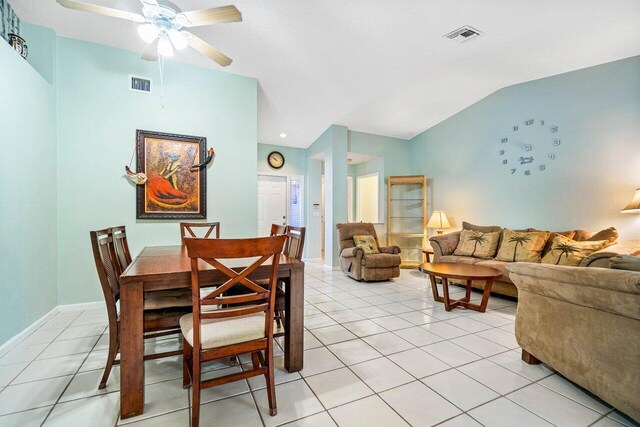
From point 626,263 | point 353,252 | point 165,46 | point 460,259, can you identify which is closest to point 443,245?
point 460,259

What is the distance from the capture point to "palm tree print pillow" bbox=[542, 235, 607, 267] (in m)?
2.98

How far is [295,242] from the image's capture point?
88.8 inches

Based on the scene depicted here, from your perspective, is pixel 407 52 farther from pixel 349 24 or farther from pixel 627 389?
pixel 627 389

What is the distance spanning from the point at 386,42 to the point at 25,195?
153 inches

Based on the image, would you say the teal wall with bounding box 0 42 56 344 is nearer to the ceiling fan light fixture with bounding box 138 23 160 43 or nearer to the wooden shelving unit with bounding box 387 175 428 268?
the ceiling fan light fixture with bounding box 138 23 160 43

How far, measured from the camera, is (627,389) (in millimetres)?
1346

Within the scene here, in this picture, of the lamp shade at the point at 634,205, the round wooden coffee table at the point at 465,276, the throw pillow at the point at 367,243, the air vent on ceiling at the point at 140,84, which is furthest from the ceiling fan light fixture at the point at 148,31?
the lamp shade at the point at 634,205

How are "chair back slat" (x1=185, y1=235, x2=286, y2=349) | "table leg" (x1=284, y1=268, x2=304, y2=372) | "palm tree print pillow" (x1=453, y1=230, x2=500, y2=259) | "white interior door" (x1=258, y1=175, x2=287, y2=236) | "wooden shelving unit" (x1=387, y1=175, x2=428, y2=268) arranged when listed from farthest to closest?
"white interior door" (x1=258, y1=175, x2=287, y2=236)
"wooden shelving unit" (x1=387, y1=175, x2=428, y2=268)
"palm tree print pillow" (x1=453, y1=230, x2=500, y2=259)
"table leg" (x1=284, y1=268, x2=304, y2=372)
"chair back slat" (x1=185, y1=235, x2=286, y2=349)

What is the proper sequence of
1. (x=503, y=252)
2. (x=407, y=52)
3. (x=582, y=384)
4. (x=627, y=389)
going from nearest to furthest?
1. (x=627, y=389)
2. (x=582, y=384)
3. (x=407, y=52)
4. (x=503, y=252)

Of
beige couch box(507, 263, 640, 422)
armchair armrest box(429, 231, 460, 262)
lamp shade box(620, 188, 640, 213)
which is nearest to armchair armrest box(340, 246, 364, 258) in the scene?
armchair armrest box(429, 231, 460, 262)

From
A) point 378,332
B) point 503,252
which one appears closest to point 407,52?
point 503,252

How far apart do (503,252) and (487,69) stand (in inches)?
102

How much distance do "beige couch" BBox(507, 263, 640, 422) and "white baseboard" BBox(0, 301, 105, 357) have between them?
3.91 metres

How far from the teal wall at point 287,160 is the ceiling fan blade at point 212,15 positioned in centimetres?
385
